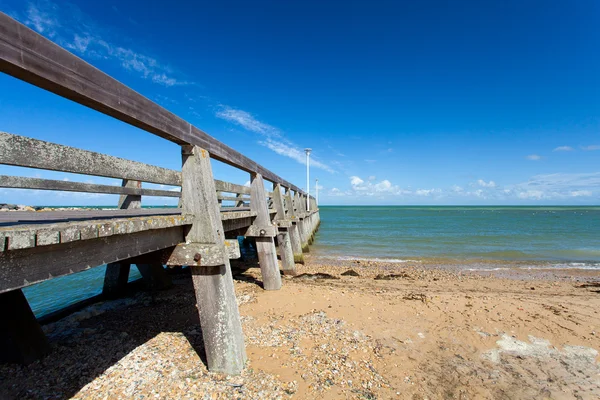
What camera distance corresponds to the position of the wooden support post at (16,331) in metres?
3.91

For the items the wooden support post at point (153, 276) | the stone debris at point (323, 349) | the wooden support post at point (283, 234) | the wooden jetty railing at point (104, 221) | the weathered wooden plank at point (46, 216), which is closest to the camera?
the wooden jetty railing at point (104, 221)

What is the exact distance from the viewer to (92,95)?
2260mm

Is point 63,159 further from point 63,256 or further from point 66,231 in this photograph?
point 63,256

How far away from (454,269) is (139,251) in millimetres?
14221

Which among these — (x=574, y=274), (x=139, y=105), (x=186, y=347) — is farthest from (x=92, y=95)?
(x=574, y=274)

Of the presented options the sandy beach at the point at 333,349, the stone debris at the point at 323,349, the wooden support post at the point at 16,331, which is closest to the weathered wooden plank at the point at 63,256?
the sandy beach at the point at 333,349

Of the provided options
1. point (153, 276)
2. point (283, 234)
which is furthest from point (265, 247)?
point (153, 276)

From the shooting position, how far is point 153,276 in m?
7.39

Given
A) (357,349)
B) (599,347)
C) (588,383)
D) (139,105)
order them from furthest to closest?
(599,347)
(357,349)
(588,383)
(139,105)

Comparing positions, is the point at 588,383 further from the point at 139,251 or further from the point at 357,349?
the point at 139,251

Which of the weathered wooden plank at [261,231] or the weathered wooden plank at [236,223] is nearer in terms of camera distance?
the weathered wooden plank at [236,223]

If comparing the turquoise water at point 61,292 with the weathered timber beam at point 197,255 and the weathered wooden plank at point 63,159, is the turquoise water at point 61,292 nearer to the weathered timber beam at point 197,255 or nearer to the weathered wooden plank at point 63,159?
the weathered timber beam at point 197,255

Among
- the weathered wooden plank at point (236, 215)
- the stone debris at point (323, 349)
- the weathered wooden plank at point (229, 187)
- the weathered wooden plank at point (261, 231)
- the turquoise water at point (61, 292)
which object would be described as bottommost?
the turquoise water at point (61, 292)

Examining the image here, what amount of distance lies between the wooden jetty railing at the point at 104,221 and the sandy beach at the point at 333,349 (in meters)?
0.46
